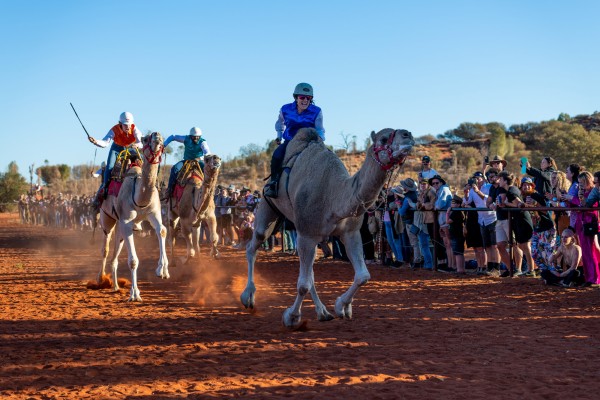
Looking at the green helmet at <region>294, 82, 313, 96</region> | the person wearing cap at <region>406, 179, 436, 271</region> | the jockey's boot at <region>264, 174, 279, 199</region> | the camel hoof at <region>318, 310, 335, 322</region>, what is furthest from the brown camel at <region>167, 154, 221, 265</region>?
the camel hoof at <region>318, 310, 335, 322</region>

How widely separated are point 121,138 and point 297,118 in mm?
5247

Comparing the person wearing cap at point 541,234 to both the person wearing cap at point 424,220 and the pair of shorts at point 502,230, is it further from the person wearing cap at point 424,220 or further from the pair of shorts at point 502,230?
the person wearing cap at point 424,220

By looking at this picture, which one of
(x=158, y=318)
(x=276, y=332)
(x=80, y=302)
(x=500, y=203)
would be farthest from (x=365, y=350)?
(x=500, y=203)

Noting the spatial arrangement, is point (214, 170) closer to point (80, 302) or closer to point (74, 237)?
point (80, 302)

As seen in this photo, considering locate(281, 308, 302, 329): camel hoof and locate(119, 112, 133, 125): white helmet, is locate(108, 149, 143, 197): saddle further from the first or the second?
locate(281, 308, 302, 329): camel hoof

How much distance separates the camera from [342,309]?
908cm

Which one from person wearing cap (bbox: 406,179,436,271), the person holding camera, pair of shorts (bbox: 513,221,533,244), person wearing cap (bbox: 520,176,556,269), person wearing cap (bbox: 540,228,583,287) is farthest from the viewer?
person wearing cap (bbox: 406,179,436,271)

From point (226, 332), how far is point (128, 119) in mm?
6647

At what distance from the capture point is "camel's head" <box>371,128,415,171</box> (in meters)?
7.47

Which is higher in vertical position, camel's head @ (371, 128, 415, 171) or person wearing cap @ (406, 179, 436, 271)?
camel's head @ (371, 128, 415, 171)

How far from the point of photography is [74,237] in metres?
39.9

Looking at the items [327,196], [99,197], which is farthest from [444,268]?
[327,196]

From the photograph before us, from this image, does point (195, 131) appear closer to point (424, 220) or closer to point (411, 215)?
point (411, 215)

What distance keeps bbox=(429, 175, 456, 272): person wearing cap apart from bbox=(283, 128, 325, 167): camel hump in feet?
22.8
